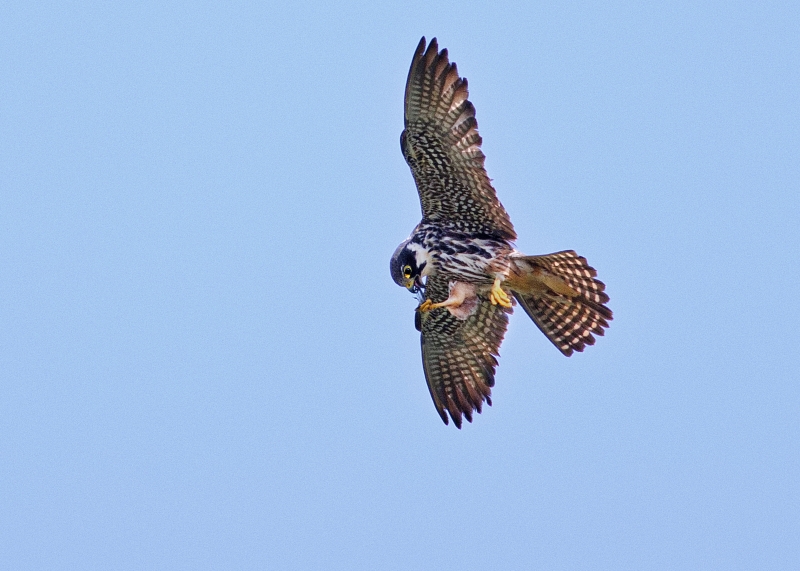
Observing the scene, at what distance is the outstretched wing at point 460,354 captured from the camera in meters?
12.5

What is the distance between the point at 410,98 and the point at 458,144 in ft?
1.73

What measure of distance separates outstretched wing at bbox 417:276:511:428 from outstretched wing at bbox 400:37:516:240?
0.93m

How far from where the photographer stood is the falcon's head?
468 inches

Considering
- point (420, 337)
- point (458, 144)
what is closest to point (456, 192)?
point (458, 144)

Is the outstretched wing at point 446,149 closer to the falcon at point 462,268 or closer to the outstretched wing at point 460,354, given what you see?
the falcon at point 462,268

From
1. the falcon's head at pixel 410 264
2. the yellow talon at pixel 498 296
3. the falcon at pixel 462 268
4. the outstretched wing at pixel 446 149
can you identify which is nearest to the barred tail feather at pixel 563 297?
the falcon at pixel 462 268

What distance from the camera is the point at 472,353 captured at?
1256 centimetres

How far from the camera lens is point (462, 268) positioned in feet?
38.8

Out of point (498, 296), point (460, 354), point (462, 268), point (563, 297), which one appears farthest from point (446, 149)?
point (460, 354)

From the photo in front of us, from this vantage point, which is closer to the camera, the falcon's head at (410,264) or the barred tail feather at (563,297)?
the barred tail feather at (563,297)

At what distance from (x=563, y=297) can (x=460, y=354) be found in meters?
1.17

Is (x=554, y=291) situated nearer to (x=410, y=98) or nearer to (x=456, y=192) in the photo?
(x=456, y=192)

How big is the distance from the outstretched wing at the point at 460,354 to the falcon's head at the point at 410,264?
47cm

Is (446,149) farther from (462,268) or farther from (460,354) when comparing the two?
(460,354)
